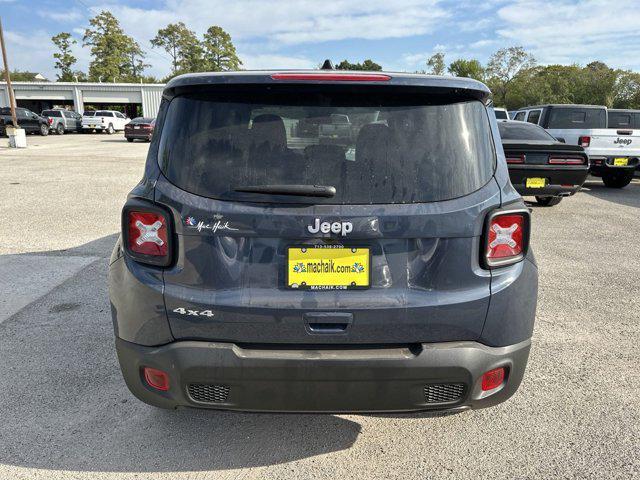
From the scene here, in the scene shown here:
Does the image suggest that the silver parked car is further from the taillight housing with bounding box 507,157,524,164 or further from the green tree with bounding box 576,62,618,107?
the green tree with bounding box 576,62,618,107

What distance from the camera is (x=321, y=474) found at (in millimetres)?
2361

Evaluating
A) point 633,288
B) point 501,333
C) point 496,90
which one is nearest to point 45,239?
point 501,333

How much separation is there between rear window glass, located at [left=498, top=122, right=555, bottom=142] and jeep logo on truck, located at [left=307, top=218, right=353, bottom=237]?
9001mm

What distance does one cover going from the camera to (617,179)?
524 inches

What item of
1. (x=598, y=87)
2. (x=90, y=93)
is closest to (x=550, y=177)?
(x=598, y=87)

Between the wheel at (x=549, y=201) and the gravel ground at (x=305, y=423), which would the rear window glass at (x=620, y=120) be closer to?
the wheel at (x=549, y=201)

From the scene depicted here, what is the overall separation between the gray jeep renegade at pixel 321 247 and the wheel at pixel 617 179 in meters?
13.1

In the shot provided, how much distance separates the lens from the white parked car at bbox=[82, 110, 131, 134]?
1499 inches

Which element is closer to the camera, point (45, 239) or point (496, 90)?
point (45, 239)

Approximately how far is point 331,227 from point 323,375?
62 cm

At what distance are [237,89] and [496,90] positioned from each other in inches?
2800

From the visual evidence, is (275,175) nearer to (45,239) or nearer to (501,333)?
(501,333)

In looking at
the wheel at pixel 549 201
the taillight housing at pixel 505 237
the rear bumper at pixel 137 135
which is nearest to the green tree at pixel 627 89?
the rear bumper at pixel 137 135

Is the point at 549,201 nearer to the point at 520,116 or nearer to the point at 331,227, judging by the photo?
the point at 520,116
